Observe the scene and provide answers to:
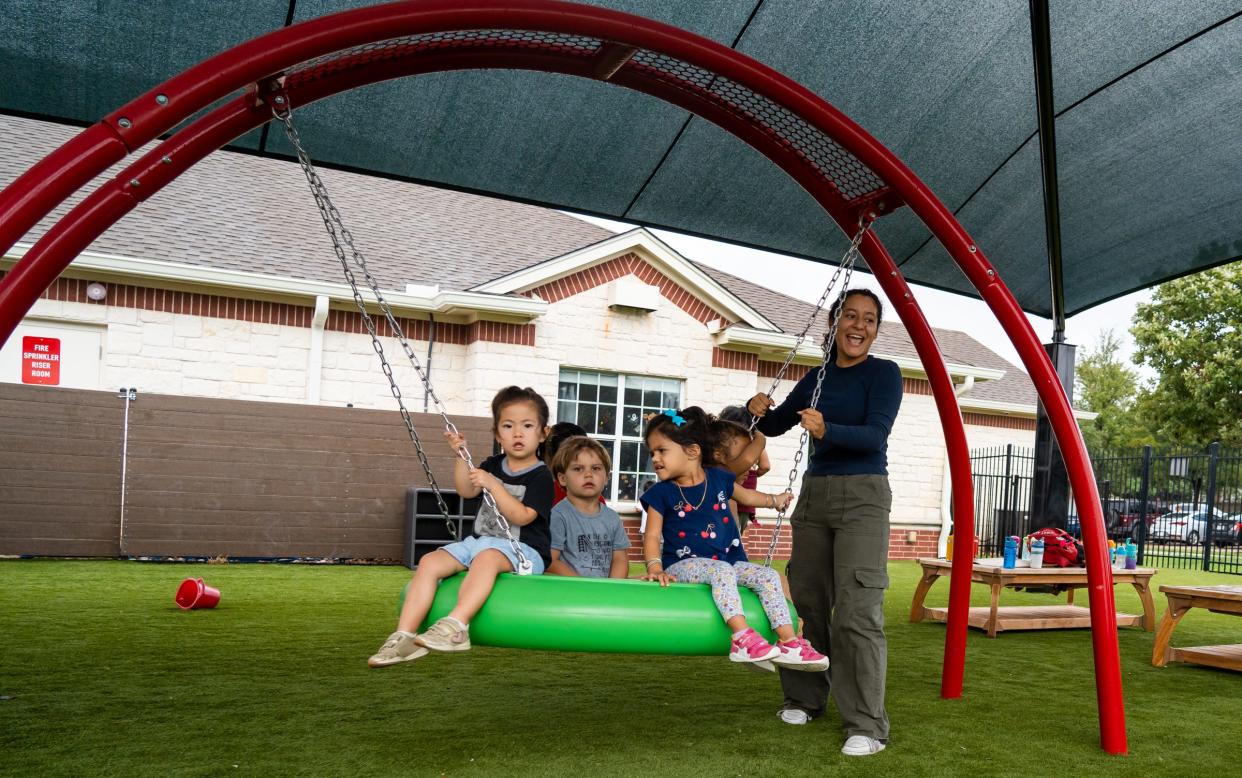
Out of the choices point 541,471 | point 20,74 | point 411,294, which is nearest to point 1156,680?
point 541,471

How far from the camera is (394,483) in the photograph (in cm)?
1162

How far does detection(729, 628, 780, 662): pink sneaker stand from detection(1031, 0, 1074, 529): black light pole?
253cm

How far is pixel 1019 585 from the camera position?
8.16m

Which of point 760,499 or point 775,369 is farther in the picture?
point 775,369

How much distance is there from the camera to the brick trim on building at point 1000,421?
58.1ft

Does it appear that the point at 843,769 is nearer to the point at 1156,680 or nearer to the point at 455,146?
the point at 1156,680

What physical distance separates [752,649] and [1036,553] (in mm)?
5623

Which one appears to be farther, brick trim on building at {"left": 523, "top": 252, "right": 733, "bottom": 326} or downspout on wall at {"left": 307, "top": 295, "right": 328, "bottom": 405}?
brick trim on building at {"left": 523, "top": 252, "right": 733, "bottom": 326}

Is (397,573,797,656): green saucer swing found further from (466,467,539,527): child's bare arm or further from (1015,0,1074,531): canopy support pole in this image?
(1015,0,1074,531): canopy support pole

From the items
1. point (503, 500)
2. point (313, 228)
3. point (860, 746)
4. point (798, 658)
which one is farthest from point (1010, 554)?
point (313, 228)

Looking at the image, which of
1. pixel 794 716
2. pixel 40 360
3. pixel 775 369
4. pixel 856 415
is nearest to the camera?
pixel 856 415

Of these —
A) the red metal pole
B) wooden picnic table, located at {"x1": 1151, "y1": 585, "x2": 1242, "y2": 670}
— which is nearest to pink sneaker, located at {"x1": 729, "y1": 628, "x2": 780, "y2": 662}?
the red metal pole

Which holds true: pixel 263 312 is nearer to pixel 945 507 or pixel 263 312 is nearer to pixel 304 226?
pixel 304 226

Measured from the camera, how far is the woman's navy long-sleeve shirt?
159 inches
